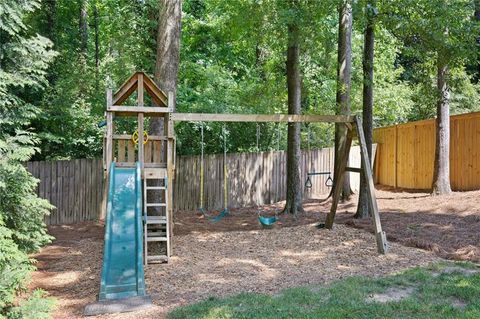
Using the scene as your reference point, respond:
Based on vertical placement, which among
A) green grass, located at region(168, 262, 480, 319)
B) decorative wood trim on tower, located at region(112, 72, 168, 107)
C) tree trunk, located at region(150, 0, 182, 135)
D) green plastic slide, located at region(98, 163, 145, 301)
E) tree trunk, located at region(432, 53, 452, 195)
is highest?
tree trunk, located at region(150, 0, 182, 135)

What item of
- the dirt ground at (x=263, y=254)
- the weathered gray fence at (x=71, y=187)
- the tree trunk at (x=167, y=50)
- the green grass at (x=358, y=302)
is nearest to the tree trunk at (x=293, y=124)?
the dirt ground at (x=263, y=254)

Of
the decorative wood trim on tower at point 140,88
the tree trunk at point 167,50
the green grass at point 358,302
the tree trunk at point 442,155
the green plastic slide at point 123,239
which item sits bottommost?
the green grass at point 358,302

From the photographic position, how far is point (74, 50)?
563 inches

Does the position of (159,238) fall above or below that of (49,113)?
below

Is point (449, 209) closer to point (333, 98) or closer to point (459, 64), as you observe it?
point (459, 64)

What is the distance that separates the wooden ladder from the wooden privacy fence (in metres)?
7.87

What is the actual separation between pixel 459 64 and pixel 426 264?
4013 millimetres

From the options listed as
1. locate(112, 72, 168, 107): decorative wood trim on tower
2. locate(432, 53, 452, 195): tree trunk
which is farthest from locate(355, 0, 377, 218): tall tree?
locate(112, 72, 168, 107): decorative wood trim on tower

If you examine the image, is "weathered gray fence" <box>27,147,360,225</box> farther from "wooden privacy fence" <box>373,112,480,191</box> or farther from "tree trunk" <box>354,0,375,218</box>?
"tree trunk" <box>354,0,375,218</box>

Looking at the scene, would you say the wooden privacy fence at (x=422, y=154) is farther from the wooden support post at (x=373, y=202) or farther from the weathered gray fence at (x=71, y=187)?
the weathered gray fence at (x=71, y=187)

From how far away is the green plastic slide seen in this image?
207 inches

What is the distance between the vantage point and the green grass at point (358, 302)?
4219 millimetres

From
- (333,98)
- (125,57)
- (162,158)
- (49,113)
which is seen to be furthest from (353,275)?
(333,98)

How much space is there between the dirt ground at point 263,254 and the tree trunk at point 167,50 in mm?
2509
